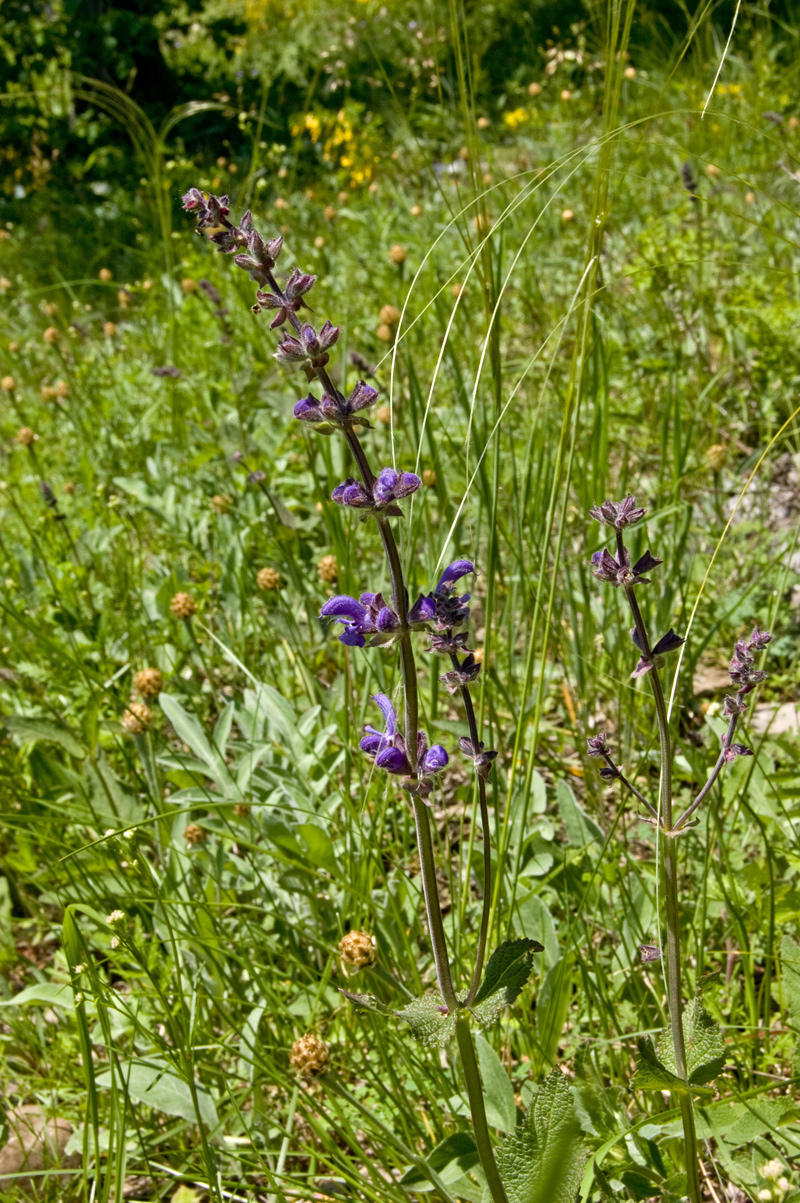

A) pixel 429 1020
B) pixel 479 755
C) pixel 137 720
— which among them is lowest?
pixel 137 720

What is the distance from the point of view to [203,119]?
6.99 m

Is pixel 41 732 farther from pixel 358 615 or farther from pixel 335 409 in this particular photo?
pixel 335 409

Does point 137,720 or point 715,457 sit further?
point 715,457

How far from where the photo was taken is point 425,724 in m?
1.36

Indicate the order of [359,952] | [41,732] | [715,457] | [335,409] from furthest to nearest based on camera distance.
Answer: [715,457] → [41,732] → [359,952] → [335,409]

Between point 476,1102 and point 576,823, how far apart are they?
0.68 m

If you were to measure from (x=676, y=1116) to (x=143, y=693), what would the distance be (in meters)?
1.11

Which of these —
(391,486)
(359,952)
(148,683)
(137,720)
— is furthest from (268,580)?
(391,486)

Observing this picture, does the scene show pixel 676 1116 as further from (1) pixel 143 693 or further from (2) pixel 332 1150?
(1) pixel 143 693

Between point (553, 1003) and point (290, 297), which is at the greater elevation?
point (290, 297)

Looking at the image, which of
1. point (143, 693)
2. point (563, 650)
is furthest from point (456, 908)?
point (143, 693)

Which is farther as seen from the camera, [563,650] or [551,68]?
[551,68]

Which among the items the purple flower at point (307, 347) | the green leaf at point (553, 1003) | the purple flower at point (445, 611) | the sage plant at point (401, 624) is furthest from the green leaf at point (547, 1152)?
the purple flower at point (307, 347)

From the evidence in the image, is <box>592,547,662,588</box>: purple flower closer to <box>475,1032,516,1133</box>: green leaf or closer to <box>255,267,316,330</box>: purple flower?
<box>255,267,316,330</box>: purple flower
